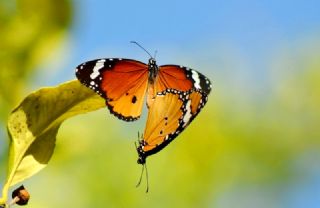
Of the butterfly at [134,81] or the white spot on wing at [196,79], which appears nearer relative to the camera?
the butterfly at [134,81]

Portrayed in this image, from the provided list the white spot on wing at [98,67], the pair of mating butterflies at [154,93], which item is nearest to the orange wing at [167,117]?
the pair of mating butterflies at [154,93]

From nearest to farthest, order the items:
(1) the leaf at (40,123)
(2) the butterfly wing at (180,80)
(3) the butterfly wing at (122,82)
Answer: (1) the leaf at (40,123)
(3) the butterfly wing at (122,82)
(2) the butterfly wing at (180,80)

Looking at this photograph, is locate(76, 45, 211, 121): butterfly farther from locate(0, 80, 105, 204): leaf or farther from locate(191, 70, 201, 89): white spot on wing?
locate(0, 80, 105, 204): leaf

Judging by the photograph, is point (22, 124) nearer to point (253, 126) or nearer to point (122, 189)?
point (122, 189)

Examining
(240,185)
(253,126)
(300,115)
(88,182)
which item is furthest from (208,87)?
(300,115)

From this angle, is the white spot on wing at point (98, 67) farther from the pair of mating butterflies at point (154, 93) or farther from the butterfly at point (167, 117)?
the butterfly at point (167, 117)

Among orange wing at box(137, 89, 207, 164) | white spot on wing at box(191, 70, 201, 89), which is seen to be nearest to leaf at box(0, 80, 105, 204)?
orange wing at box(137, 89, 207, 164)

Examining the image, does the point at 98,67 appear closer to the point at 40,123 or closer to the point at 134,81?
the point at 134,81
